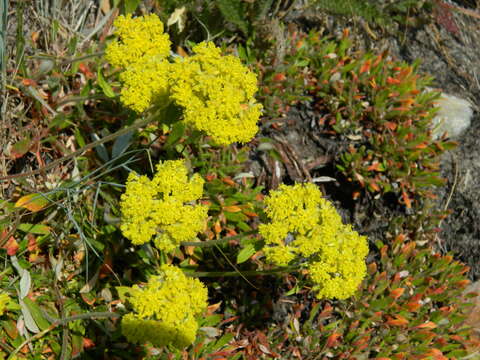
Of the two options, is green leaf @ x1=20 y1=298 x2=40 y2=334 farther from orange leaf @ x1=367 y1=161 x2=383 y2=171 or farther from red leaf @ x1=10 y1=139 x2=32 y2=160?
orange leaf @ x1=367 y1=161 x2=383 y2=171

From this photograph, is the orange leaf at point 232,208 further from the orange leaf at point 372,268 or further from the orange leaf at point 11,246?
the orange leaf at point 11,246

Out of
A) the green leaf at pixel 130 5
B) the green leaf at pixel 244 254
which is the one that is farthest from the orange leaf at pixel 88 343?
A: the green leaf at pixel 130 5

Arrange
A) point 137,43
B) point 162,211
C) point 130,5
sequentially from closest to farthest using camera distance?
point 162,211, point 137,43, point 130,5

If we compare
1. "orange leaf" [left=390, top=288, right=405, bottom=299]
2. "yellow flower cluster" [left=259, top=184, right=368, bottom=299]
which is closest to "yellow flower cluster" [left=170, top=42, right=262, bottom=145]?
"yellow flower cluster" [left=259, top=184, right=368, bottom=299]

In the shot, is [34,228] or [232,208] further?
[232,208]

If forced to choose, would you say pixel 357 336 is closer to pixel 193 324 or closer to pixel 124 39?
pixel 193 324

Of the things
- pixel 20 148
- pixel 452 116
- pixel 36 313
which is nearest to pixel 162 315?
pixel 36 313

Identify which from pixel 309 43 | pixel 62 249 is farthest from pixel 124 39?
pixel 309 43

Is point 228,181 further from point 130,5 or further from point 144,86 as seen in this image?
point 130,5
